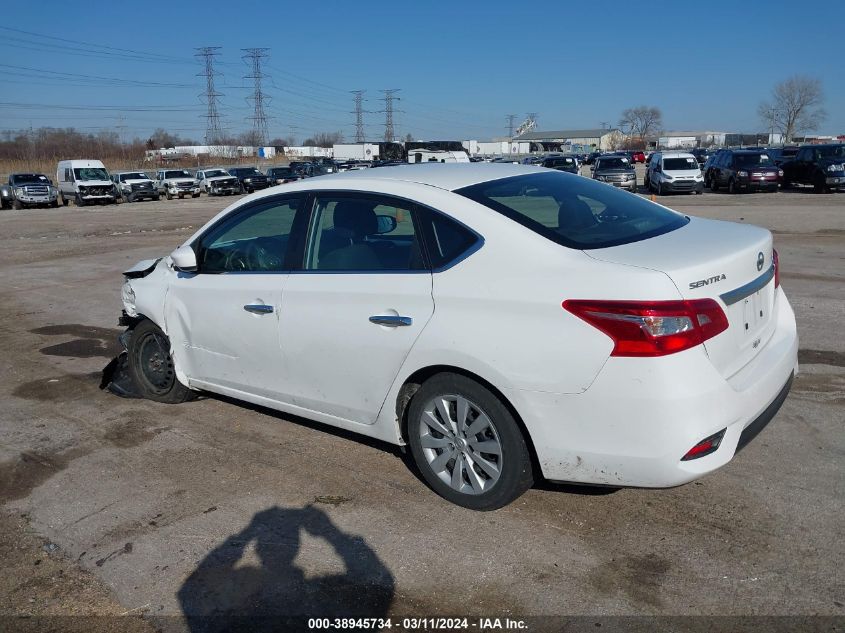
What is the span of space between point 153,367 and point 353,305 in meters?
2.36

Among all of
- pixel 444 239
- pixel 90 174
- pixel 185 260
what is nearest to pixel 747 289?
pixel 444 239

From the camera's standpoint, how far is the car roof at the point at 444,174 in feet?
13.3

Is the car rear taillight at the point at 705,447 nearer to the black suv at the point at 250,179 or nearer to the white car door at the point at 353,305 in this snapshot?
the white car door at the point at 353,305

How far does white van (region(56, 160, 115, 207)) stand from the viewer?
3844cm

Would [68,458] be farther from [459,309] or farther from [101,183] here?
[101,183]

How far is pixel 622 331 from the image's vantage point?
311 centimetres

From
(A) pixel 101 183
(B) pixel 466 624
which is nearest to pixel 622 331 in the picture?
(B) pixel 466 624

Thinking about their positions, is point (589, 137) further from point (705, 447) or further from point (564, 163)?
point (705, 447)

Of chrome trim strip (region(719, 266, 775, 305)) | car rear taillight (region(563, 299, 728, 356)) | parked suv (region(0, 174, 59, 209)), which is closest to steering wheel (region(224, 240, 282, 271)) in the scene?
car rear taillight (region(563, 299, 728, 356))

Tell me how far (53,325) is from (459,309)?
22.6 feet

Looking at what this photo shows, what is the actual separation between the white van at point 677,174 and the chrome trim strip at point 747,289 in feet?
92.0

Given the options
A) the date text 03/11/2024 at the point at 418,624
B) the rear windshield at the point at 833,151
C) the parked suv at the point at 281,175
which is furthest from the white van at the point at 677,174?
the date text 03/11/2024 at the point at 418,624

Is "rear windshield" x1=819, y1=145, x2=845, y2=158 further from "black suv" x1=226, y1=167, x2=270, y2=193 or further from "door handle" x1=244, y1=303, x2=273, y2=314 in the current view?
"door handle" x1=244, y1=303, x2=273, y2=314

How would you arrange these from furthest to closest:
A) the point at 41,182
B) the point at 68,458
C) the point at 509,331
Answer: the point at 41,182
the point at 68,458
the point at 509,331
